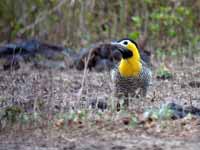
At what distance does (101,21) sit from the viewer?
15414mm

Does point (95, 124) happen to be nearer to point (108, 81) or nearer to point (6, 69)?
point (108, 81)

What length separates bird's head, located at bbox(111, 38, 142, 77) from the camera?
329 inches

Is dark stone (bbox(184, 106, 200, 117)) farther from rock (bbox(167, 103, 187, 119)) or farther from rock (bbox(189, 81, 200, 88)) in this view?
rock (bbox(189, 81, 200, 88))

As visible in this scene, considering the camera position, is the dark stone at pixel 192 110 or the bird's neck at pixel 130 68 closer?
the dark stone at pixel 192 110

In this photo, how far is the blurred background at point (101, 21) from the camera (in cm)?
1453

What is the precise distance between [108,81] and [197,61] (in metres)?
2.34

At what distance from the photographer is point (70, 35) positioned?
593 inches

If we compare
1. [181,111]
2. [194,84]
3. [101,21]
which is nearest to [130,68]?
[181,111]

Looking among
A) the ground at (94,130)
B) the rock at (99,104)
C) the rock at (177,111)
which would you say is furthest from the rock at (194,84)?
the rock at (177,111)

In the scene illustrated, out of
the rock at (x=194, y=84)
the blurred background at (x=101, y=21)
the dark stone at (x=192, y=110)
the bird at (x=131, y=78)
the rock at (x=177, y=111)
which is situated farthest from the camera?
the blurred background at (x=101, y=21)

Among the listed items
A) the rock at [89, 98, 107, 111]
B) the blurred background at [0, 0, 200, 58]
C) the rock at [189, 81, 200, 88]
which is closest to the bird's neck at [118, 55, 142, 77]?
the rock at [89, 98, 107, 111]

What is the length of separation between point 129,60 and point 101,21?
699 cm

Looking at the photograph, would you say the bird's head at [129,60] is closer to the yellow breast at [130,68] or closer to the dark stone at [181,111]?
the yellow breast at [130,68]

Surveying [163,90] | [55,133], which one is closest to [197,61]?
[163,90]
